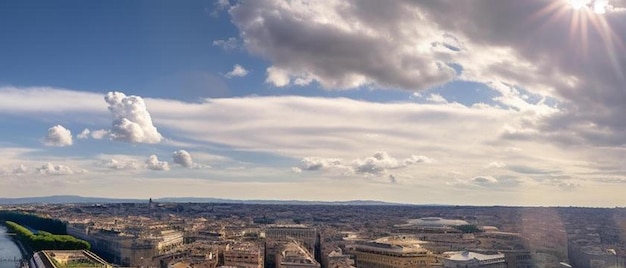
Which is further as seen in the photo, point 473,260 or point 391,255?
point 391,255

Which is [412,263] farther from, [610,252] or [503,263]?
[610,252]

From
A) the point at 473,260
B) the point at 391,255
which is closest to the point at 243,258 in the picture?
the point at 391,255

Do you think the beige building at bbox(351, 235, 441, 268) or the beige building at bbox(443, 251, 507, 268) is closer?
the beige building at bbox(443, 251, 507, 268)

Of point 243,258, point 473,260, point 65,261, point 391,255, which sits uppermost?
point 391,255

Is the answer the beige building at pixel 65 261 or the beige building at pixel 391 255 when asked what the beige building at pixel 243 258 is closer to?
the beige building at pixel 65 261

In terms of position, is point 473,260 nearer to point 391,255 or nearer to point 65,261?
point 391,255

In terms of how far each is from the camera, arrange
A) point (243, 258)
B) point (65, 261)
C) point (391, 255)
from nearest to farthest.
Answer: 1. point (243, 258)
2. point (391, 255)
3. point (65, 261)

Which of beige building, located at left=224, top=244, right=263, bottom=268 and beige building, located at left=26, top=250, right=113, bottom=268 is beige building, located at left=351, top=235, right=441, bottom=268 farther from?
beige building, located at left=26, top=250, right=113, bottom=268

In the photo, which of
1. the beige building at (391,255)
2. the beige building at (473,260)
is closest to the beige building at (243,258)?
the beige building at (391,255)

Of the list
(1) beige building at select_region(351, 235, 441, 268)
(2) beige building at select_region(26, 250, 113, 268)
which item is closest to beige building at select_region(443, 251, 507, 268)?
Answer: (1) beige building at select_region(351, 235, 441, 268)
